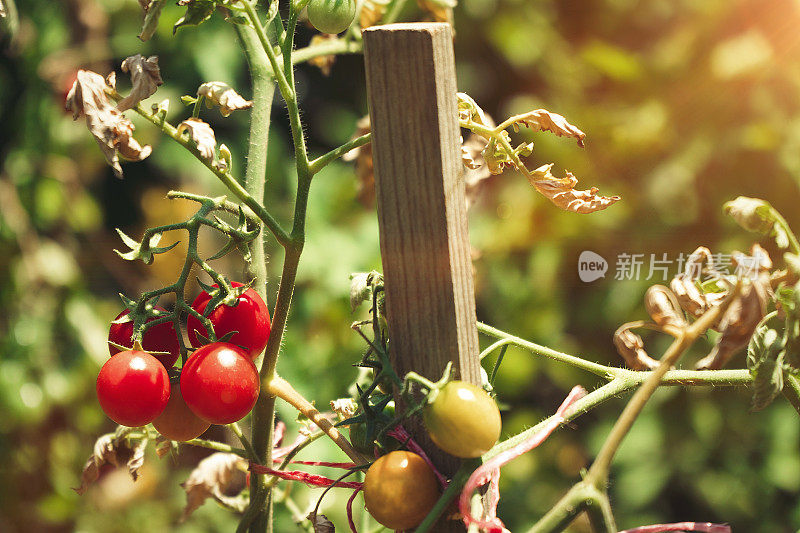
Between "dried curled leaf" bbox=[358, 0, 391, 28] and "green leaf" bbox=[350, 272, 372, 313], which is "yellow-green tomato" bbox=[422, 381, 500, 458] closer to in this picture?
"green leaf" bbox=[350, 272, 372, 313]

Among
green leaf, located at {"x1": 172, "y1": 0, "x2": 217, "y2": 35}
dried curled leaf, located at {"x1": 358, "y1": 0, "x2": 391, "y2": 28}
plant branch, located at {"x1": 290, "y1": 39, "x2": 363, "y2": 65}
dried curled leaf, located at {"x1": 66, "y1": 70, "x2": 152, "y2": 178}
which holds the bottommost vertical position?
dried curled leaf, located at {"x1": 66, "y1": 70, "x2": 152, "y2": 178}

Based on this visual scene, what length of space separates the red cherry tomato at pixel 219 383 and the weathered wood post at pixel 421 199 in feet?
0.33

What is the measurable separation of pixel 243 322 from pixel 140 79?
0.56 feet

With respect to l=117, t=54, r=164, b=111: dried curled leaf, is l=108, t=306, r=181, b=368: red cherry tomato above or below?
below

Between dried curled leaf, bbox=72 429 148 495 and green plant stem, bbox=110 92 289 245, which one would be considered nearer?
green plant stem, bbox=110 92 289 245

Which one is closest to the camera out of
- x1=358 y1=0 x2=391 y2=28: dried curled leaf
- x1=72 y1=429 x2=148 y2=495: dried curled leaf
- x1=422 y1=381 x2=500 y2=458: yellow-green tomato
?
x1=422 y1=381 x2=500 y2=458: yellow-green tomato

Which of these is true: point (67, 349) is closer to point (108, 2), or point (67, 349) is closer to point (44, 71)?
point (44, 71)

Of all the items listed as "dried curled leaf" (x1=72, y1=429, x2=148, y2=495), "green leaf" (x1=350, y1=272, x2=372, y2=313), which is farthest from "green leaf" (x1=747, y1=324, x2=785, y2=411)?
"dried curled leaf" (x1=72, y1=429, x2=148, y2=495)

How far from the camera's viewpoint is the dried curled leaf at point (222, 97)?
1.72 feet

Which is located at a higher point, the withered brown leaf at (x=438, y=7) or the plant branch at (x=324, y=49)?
the withered brown leaf at (x=438, y=7)

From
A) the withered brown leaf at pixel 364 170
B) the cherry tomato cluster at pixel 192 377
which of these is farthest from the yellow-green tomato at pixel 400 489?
the withered brown leaf at pixel 364 170

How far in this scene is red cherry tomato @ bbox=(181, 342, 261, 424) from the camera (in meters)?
0.47

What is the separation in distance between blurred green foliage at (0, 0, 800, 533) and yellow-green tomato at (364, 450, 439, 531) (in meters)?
0.91

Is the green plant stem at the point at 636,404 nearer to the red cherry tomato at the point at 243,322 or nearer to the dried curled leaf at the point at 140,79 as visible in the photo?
the red cherry tomato at the point at 243,322
